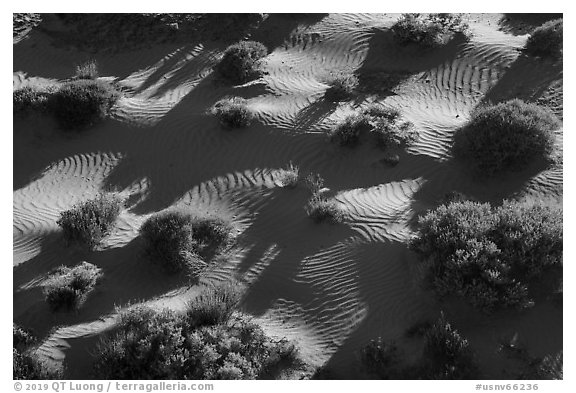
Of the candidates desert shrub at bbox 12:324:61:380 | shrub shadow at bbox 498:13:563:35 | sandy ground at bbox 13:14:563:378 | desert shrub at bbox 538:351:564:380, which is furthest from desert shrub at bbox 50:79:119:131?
shrub shadow at bbox 498:13:563:35

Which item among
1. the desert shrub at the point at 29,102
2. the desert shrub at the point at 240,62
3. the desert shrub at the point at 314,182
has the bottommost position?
the desert shrub at the point at 314,182

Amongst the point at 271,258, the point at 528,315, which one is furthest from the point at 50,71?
the point at 528,315

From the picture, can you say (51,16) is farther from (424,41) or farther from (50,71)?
(424,41)

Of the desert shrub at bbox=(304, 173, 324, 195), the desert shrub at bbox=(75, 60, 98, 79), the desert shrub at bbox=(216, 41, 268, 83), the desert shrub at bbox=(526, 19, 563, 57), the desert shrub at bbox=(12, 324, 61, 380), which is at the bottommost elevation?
the desert shrub at bbox=(12, 324, 61, 380)

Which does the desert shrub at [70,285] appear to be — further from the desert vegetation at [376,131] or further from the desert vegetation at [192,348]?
the desert vegetation at [376,131]

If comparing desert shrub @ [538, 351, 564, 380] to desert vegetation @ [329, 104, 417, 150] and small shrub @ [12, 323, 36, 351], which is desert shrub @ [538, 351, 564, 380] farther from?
small shrub @ [12, 323, 36, 351]

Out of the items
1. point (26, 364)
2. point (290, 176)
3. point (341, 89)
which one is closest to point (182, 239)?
point (290, 176)

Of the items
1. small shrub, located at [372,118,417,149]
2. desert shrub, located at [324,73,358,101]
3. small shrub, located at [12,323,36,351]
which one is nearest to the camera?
small shrub, located at [12,323,36,351]

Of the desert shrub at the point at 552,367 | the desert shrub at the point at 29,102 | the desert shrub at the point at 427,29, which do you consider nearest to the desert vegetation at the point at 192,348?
the desert shrub at the point at 552,367
